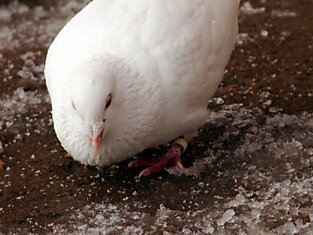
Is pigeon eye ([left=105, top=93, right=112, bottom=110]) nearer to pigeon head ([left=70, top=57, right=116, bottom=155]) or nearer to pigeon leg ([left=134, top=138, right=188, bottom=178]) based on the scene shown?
pigeon head ([left=70, top=57, right=116, bottom=155])

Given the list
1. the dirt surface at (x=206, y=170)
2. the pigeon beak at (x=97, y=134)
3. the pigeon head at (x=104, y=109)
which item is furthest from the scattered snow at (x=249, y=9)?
the pigeon beak at (x=97, y=134)

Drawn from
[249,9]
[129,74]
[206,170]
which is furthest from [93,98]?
[249,9]

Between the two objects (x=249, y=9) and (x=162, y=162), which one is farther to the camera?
(x=249, y=9)

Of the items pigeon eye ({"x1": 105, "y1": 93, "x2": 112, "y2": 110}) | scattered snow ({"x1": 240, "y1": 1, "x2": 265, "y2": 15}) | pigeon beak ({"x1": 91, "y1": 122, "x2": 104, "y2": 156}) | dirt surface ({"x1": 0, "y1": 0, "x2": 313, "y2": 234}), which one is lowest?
scattered snow ({"x1": 240, "y1": 1, "x2": 265, "y2": 15})

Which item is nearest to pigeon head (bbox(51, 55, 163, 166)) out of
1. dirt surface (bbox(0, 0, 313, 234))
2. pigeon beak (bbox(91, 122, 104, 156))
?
pigeon beak (bbox(91, 122, 104, 156))

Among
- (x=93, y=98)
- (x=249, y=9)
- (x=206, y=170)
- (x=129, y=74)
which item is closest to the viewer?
(x=93, y=98)

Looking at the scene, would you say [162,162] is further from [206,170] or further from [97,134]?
[97,134]

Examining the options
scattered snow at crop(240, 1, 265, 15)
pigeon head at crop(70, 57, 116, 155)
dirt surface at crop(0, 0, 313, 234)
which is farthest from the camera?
scattered snow at crop(240, 1, 265, 15)

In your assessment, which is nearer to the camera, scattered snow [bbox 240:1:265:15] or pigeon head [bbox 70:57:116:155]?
pigeon head [bbox 70:57:116:155]
